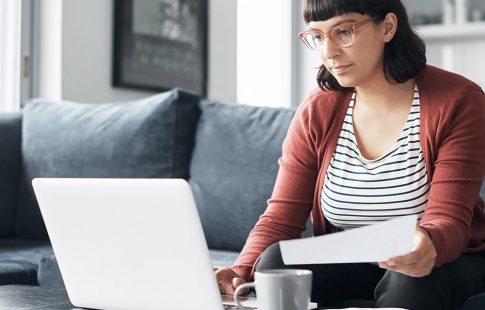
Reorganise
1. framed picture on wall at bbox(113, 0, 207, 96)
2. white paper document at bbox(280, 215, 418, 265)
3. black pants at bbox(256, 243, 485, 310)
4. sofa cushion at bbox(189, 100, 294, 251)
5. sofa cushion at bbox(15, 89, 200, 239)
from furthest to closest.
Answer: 1. framed picture on wall at bbox(113, 0, 207, 96)
2. sofa cushion at bbox(15, 89, 200, 239)
3. sofa cushion at bbox(189, 100, 294, 251)
4. black pants at bbox(256, 243, 485, 310)
5. white paper document at bbox(280, 215, 418, 265)

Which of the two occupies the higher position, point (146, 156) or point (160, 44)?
point (160, 44)

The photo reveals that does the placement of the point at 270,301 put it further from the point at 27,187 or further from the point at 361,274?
the point at 27,187

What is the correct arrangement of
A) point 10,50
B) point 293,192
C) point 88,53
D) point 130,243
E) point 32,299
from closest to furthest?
point 130,243, point 32,299, point 293,192, point 10,50, point 88,53

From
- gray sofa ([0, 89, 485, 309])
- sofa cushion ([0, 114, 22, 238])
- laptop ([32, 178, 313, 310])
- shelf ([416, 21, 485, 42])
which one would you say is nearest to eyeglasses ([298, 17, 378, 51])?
laptop ([32, 178, 313, 310])

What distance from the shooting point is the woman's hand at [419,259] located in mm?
1277

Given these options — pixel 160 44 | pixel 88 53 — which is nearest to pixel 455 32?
pixel 160 44

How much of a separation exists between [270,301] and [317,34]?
672 millimetres

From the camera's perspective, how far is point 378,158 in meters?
1.62

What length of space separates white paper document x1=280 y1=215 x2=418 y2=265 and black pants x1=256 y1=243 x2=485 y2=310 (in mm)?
407

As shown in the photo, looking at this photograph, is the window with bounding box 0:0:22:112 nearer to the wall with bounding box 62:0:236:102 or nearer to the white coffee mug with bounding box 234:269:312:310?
the wall with bounding box 62:0:236:102

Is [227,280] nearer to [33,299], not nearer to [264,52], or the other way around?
[33,299]

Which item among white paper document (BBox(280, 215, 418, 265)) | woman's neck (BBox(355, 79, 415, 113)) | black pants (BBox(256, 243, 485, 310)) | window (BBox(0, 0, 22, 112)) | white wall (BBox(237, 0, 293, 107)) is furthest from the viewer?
white wall (BBox(237, 0, 293, 107))

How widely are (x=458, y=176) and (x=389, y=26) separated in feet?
1.07

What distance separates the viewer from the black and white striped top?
5.18 ft
